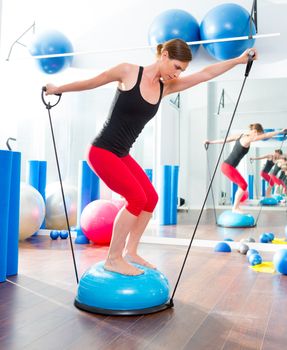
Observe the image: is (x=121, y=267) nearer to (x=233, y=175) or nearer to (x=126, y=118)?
(x=126, y=118)

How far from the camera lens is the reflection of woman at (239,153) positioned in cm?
496

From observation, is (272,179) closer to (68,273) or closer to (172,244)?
(172,244)

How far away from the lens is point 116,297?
206 centimetres

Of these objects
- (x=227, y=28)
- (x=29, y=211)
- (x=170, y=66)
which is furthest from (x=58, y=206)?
(x=170, y=66)

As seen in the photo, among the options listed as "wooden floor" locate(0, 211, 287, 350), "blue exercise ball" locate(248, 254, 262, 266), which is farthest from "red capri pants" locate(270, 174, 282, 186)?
"wooden floor" locate(0, 211, 287, 350)

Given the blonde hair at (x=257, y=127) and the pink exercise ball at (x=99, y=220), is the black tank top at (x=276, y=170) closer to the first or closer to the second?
the blonde hair at (x=257, y=127)

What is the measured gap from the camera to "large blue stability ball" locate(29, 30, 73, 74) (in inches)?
184

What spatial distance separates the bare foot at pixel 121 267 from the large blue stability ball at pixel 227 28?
2721mm

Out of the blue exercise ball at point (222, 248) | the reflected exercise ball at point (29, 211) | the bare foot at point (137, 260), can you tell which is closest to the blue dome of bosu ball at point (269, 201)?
the blue exercise ball at point (222, 248)

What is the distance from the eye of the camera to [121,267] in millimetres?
2148

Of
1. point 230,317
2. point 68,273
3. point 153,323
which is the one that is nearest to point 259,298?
point 230,317

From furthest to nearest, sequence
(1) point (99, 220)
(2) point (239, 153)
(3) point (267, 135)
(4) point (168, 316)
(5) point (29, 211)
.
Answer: (2) point (239, 153) < (3) point (267, 135) < (5) point (29, 211) < (1) point (99, 220) < (4) point (168, 316)

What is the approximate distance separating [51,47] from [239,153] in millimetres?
2574

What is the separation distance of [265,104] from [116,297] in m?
3.70
